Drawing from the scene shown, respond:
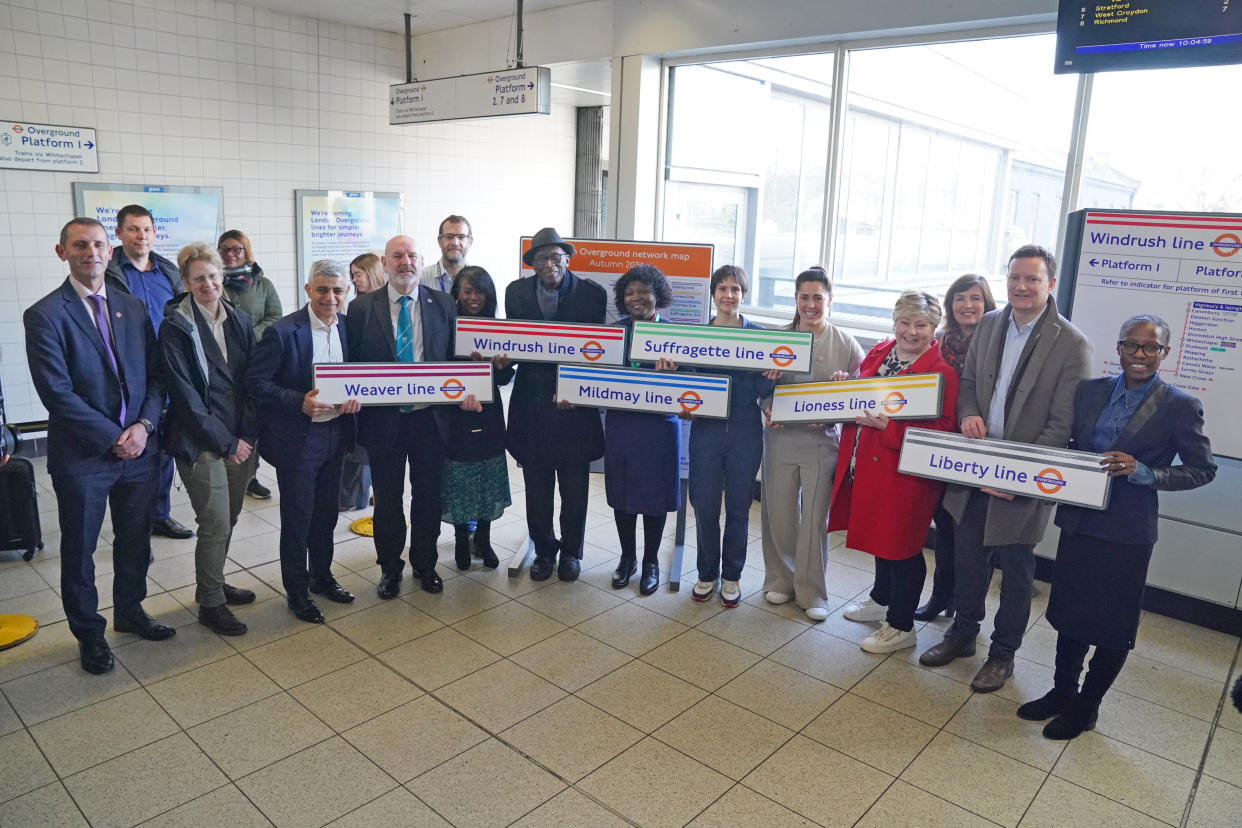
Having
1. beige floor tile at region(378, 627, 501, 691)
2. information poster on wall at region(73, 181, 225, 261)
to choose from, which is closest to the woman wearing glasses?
information poster on wall at region(73, 181, 225, 261)

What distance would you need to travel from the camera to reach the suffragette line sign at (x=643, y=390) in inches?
146

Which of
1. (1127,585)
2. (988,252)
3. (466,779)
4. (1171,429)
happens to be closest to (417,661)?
(466,779)

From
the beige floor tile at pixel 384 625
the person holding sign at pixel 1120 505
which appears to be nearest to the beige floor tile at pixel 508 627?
the beige floor tile at pixel 384 625

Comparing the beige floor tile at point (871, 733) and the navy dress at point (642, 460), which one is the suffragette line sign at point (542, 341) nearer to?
the navy dress at point (642, 460)

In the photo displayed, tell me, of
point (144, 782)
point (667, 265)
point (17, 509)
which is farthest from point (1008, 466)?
point (17, 509)

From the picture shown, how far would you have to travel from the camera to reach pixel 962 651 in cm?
352

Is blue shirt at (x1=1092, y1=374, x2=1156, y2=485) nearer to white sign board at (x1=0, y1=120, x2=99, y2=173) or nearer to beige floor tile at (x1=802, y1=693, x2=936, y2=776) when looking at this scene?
beige floor tile at (x1=802, y1=693, x2=936, y2=776)

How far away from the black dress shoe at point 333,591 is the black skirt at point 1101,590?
9.87 feet

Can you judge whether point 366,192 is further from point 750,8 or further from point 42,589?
point 42,589

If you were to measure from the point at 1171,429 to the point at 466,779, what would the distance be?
8.52 ft

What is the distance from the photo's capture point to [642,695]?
125 inches

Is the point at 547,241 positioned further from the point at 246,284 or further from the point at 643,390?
the point at 246,284

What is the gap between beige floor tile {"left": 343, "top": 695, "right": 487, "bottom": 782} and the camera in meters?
2.71

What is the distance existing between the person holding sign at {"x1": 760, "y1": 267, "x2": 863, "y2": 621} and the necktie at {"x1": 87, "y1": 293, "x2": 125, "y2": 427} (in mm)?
2660
